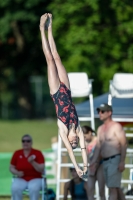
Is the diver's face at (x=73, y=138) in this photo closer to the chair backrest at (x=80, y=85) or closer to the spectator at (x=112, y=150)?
the spectator at (x=112, y=150)

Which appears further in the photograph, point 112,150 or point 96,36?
point 96,36

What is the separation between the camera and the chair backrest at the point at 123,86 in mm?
12156

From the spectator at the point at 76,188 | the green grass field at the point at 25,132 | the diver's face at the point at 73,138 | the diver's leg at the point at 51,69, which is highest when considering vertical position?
the green grass field at the point at 25,132

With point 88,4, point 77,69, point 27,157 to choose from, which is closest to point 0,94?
point 77,69

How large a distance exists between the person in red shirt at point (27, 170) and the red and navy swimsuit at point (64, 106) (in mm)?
2608

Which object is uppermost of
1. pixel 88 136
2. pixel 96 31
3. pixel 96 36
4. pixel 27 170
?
pixel 96 31

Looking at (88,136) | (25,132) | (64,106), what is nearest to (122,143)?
(88,136)

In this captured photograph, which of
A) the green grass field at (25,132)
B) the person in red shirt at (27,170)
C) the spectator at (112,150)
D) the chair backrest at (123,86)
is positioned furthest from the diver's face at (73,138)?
the green grass field at (25,132)

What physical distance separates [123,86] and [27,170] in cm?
217

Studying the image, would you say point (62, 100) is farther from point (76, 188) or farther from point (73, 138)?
point (76, 188)

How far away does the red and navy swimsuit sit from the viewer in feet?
31.0

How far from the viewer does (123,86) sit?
12.2 m

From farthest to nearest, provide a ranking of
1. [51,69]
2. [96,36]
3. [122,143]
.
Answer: [96,36], [122,143], [51,69]

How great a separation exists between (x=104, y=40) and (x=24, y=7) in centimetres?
975
